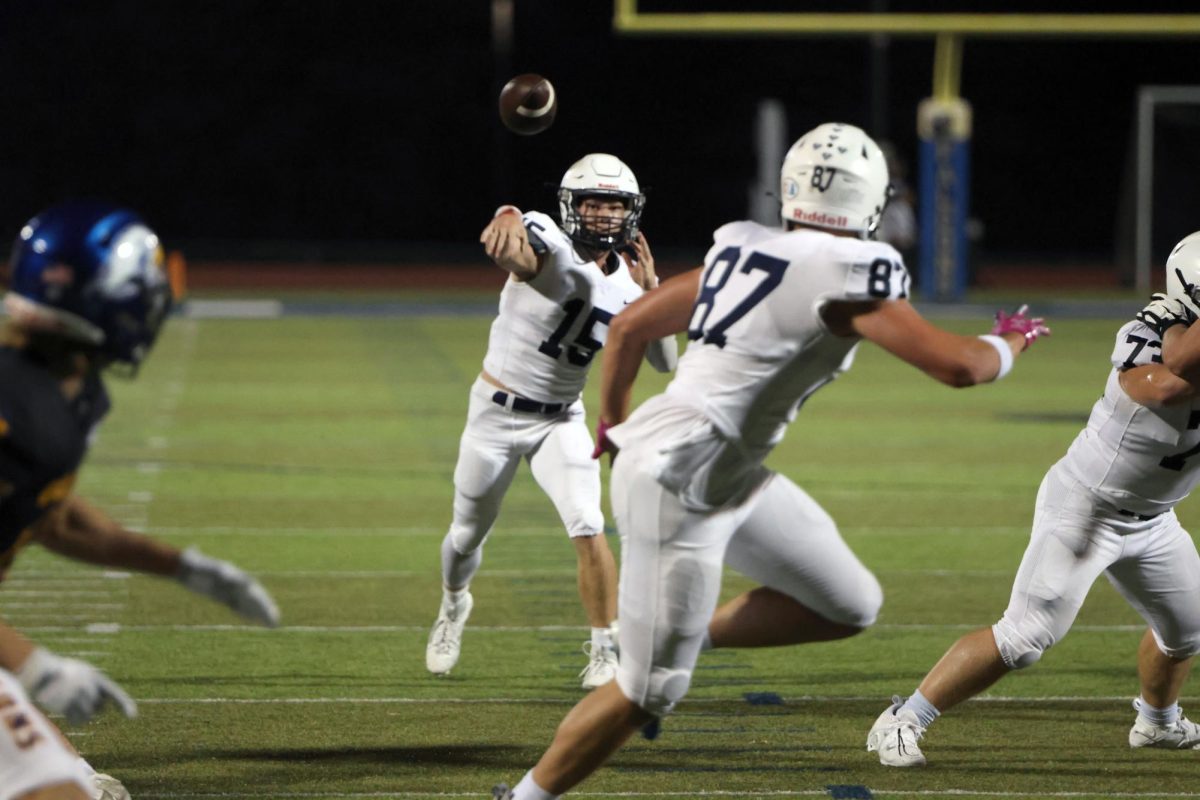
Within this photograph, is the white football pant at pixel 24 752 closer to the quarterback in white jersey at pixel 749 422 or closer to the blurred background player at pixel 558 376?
the quarterback in white jersey at pixel 749 422

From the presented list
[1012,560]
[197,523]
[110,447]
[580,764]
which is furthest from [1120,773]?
[110,447]

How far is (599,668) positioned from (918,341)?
2.34m

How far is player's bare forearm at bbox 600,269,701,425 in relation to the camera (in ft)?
13.2

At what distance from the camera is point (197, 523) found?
8609 mm

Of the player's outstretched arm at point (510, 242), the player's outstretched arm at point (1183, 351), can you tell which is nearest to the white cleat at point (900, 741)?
the player's outstretched arm at point (1183, 351)

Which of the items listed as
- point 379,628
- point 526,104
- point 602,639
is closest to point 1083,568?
point 602,639

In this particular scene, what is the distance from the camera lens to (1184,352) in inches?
172

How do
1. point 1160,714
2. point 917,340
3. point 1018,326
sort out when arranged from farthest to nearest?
1. point 1160,714
2. point 1018,326
3. point 917,340

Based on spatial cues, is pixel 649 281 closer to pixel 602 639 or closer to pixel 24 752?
pixel 602 639

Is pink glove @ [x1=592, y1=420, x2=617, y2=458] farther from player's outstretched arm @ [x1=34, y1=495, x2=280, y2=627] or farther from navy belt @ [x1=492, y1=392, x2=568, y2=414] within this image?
navy belt @ [x1=492, y1=392, x2=568, y2=414]

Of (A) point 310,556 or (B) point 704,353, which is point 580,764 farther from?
(A) point 310,556

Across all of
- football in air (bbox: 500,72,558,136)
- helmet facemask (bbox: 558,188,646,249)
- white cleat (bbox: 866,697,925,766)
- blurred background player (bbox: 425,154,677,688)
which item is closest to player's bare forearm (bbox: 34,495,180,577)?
white cleat (bbox: 866,697,925,766)

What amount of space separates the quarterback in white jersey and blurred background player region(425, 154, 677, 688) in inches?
69.4

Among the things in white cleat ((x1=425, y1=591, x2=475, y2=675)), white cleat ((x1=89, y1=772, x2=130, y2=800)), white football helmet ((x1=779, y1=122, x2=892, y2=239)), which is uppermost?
white football helmet ((x1=779, y1=122, x2=892, y2=239))
